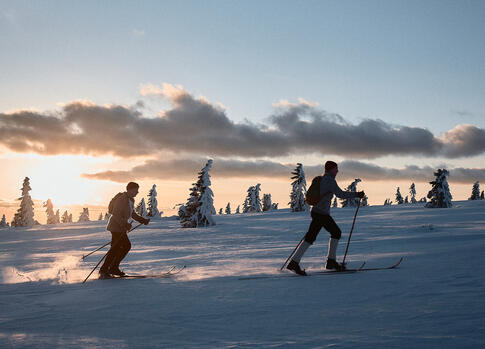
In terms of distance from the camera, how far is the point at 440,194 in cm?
3466

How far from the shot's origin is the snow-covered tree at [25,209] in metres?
61.2

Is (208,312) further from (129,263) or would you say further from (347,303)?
(129,263)

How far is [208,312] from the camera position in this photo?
472 centimetres

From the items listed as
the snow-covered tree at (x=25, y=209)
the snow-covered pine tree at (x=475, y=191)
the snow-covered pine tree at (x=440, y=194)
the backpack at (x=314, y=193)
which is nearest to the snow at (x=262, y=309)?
the backpack at (x=314, y=193)

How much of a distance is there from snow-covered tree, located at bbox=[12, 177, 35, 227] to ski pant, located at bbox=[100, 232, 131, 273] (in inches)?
2427

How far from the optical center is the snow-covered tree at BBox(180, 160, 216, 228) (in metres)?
31.5

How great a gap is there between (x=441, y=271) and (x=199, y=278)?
173 inches

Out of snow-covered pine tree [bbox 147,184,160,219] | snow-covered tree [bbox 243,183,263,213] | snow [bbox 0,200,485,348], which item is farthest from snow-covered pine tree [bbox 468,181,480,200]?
snow [bbox 0,200,485,348]

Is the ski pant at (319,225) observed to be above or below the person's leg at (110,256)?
above

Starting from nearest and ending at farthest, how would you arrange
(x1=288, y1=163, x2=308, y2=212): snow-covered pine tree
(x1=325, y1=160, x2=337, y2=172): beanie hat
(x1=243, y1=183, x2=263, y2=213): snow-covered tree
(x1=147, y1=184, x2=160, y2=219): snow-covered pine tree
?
(x1=325, y1=160, x2=337, y2=172): beanie hat < (x1=288, y1=163, x2=308, y2=212): snow-covered pine tree < (x1=147, y1=184, x2=160, y2=219): snow-covered pine tree < (x1=243, y1=183, x2=263, y2=213): snow-covered tree

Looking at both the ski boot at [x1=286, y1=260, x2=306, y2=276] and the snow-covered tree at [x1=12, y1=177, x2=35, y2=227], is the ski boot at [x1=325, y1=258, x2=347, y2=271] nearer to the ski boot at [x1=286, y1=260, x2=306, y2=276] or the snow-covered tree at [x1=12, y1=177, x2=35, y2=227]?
the ski boot at [x1=286, y1=260, x2=306, y2=276]

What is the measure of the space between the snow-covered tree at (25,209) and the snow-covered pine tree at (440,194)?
5941 cm

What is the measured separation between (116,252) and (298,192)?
38.6 metres

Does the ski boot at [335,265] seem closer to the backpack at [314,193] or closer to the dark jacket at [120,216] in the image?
the backpack at [314,193]
